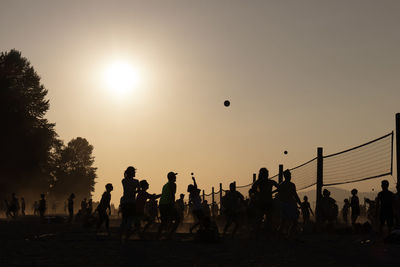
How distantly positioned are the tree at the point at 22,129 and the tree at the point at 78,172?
23.6m

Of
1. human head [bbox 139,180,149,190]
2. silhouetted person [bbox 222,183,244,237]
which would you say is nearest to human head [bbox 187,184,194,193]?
silhouetted person [bbox 222,183,244,237]

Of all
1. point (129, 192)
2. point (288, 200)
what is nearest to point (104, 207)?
point (129, 192)

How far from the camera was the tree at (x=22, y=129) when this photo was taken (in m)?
50.3

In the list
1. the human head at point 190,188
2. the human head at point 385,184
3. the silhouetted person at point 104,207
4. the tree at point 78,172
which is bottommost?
the silhouetted person at point 104,207

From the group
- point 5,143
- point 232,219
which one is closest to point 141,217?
point 232,219

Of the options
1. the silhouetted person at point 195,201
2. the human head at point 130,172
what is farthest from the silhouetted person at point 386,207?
the human head at point 130,172

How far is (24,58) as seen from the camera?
5872cm

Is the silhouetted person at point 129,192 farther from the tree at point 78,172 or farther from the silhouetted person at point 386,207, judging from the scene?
the tree at point 78,172

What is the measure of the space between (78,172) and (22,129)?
4190cm

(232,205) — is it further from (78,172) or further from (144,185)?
(78,172)

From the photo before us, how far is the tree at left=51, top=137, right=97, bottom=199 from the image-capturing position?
276ft

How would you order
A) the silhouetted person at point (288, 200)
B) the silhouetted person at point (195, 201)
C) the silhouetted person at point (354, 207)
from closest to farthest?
the silhouetted person at point (288, 200), the silhouetted person at point (195, 201), the silhouetted person at point (354, 207)

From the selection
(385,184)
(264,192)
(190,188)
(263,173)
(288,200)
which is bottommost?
(288,200)

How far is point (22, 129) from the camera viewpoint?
51.8 metres
